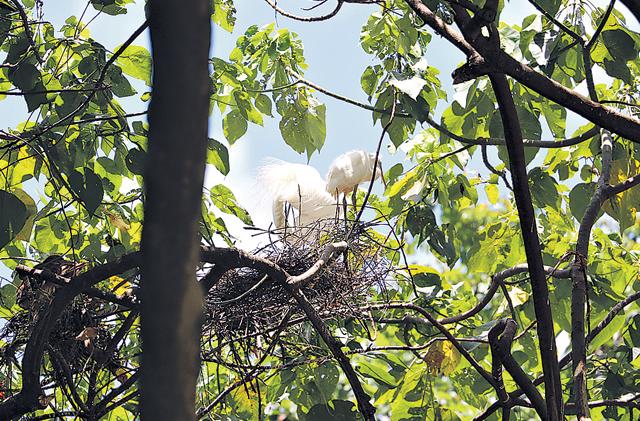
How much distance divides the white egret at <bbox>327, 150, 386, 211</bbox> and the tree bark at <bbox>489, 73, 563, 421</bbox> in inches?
34.4

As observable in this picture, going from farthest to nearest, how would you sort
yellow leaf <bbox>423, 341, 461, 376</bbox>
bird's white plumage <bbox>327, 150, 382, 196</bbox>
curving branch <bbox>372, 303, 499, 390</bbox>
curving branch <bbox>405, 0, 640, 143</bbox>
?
bird's white plumage <bbox>327, 150, 382, 196</bbox>
yellow leaf <bbox>423, 341, 461, 376</bbox>
curving branch <bbox>372, 303, 499, 390</bbox>
curving branch <bbox>405, 0, 640, 143</bbox>

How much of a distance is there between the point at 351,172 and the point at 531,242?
0.92 m

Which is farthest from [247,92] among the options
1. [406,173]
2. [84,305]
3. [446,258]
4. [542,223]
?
[542,223]

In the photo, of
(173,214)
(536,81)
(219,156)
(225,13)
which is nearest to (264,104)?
(225,13)

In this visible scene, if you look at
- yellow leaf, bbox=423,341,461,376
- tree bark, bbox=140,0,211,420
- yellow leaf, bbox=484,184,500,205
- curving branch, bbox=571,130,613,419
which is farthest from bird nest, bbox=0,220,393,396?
tree bark, bbox=140,0,211,420

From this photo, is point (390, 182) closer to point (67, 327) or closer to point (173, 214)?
point (67, 327)

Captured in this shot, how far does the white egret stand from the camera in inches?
93.7

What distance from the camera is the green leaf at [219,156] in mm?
1771

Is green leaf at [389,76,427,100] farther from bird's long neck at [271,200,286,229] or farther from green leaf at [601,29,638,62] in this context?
bird's long neck at [271,200,286,229]

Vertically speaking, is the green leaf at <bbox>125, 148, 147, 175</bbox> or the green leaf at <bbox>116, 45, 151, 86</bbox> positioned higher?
the green leaf at <bbox>116, 45, 151, 86</bbox>

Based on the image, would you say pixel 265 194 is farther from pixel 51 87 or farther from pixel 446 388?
pixel 446 388

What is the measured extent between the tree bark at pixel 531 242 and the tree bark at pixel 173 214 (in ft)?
3.95

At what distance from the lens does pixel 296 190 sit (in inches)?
95.6

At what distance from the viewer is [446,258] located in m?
2.20
